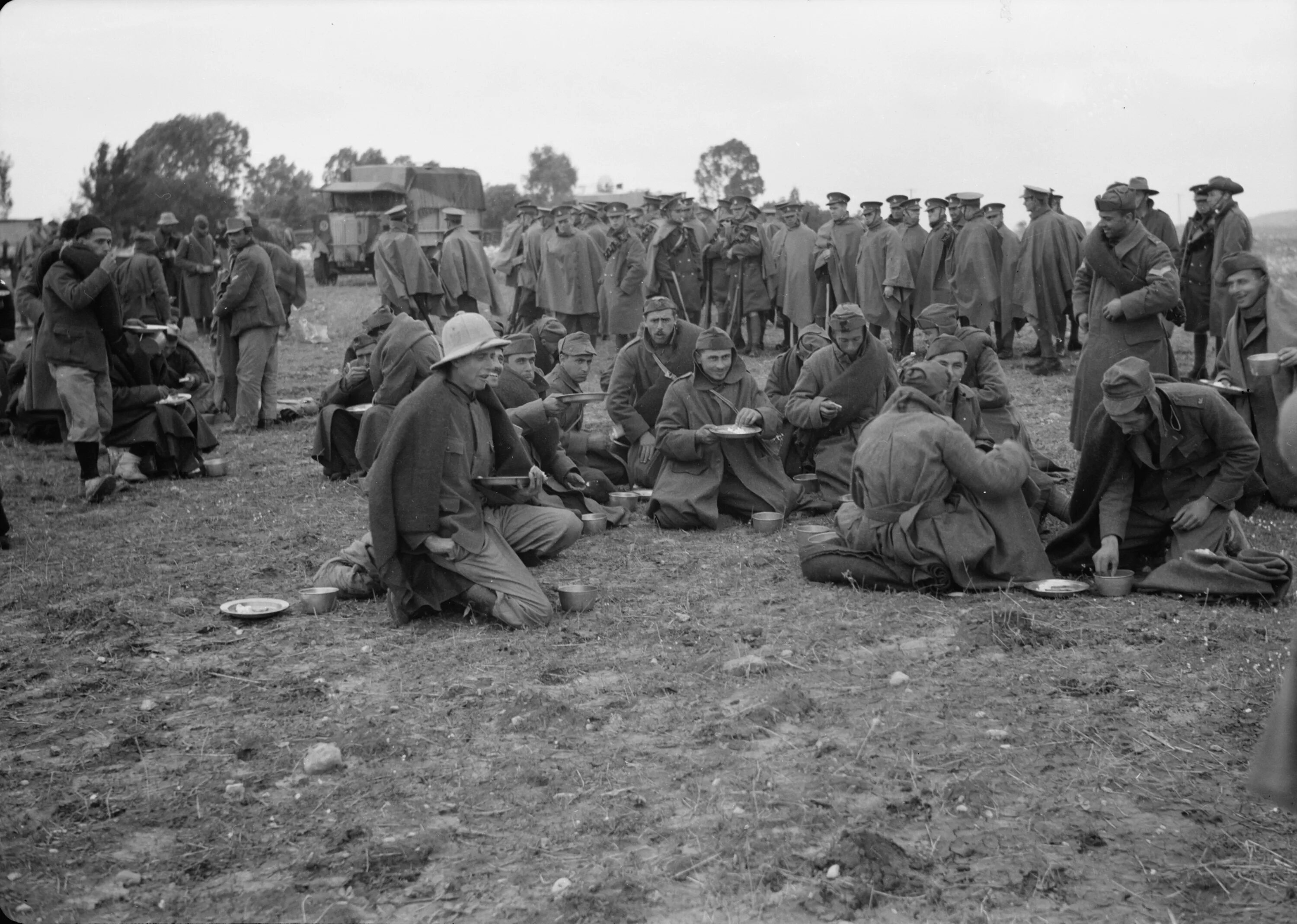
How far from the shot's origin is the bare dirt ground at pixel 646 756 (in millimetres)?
3422

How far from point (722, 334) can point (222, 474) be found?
444 centimetres

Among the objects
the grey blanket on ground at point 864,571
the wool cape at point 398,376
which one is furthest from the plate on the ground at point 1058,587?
the wool cape at point 398,376

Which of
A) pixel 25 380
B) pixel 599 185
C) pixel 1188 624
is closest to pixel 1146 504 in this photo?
pixel 1188 624

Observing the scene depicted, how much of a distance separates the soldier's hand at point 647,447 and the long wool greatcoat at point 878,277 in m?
7.21

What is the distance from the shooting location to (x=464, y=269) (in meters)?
16.0

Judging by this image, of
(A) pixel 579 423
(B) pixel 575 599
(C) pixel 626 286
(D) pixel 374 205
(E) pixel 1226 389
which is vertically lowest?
(B) pixel 575 599

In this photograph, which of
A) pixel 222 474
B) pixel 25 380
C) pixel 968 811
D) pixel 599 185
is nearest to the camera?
pixel 968 811

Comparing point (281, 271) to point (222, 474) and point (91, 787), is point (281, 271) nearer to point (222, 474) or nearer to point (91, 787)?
point (222, 474)

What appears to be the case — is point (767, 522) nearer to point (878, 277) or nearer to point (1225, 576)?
point (1225, 576)

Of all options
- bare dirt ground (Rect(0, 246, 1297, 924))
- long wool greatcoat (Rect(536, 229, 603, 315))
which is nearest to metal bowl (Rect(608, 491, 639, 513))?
bare dirt ground (Rect(0, 246, 1297, 924))

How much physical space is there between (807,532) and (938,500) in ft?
4.85

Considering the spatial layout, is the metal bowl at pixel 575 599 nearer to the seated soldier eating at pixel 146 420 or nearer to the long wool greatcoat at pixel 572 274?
the seated soldier eating at pixel 146 420

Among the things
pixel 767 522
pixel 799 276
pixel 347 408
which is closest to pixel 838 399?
pixel 767 522

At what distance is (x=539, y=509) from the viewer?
271 inches
